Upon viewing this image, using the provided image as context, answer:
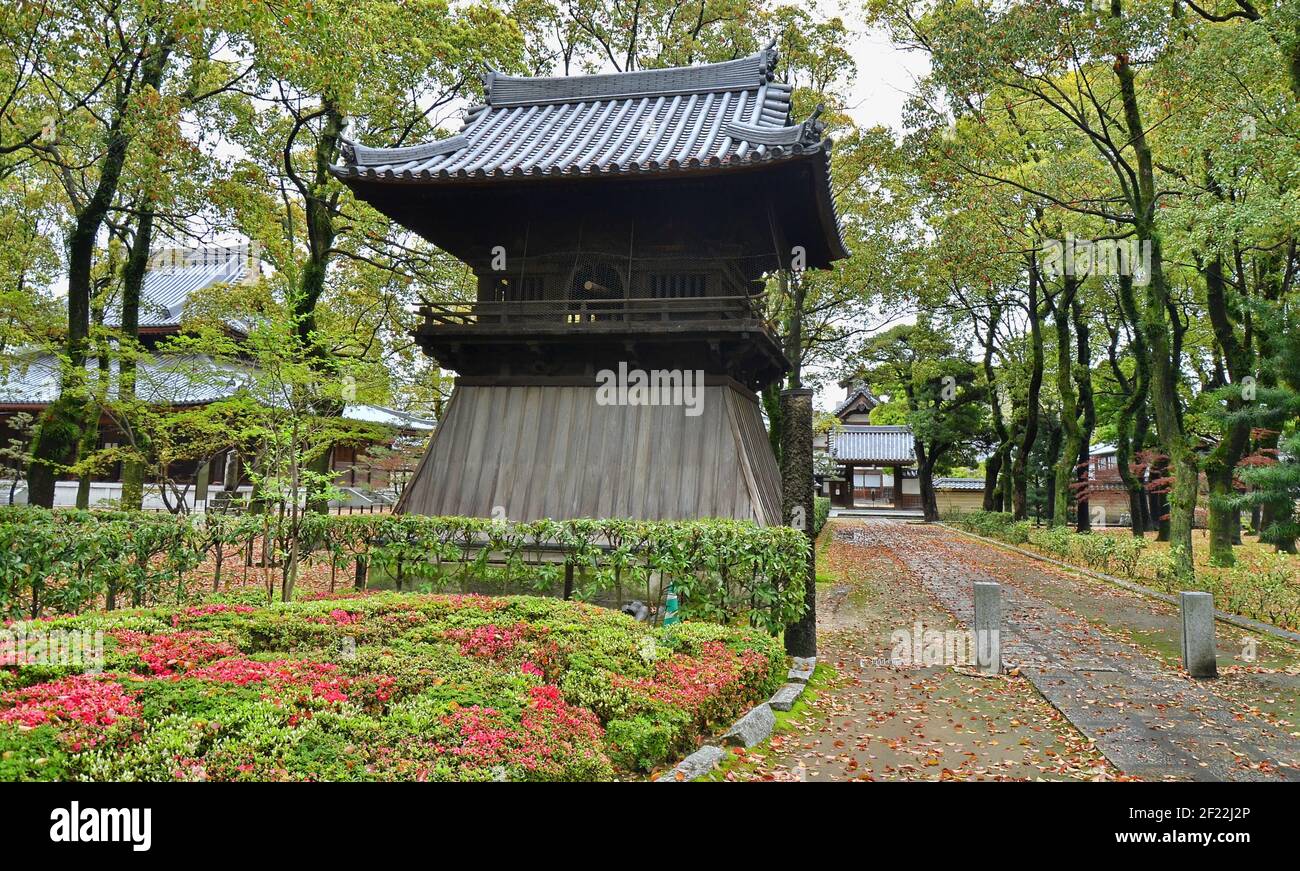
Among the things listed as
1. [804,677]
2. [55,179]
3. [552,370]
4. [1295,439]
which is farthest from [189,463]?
[1295,439]

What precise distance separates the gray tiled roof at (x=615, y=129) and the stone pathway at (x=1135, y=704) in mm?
7854

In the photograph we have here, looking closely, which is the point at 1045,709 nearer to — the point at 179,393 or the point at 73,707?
the point at 73,707

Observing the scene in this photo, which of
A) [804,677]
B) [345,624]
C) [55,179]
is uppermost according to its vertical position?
[55,179]

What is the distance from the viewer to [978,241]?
18.9m

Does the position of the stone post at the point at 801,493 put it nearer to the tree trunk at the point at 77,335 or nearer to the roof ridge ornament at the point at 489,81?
the roof ridge ornament at the point at 489,81

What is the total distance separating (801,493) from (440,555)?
5.34 metres

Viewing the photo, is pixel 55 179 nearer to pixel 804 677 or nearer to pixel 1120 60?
pixel 804 677

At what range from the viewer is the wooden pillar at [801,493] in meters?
9.83

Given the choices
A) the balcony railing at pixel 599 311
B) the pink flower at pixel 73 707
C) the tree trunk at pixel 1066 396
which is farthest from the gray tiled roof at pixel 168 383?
the tree trunk at pixel 1066 396

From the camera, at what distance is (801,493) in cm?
993

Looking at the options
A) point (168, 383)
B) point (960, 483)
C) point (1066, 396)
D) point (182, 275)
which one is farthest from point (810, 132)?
point (960, 483)

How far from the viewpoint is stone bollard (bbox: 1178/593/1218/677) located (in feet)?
30.5

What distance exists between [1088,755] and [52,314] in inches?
967

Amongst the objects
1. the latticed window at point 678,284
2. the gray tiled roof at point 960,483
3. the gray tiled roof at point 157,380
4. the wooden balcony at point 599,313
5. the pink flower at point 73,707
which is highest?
the latticed window at point 678,284
